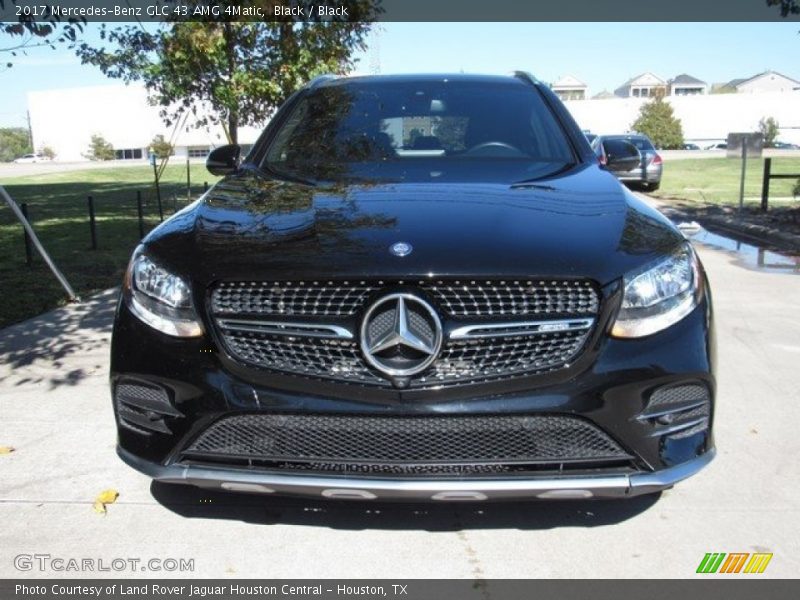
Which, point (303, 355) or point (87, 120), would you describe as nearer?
point (303, 355)

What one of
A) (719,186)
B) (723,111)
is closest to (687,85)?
(723,111)

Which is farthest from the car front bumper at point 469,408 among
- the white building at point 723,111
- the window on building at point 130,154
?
the window on building at point 130,154

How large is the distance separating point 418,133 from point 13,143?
13404cm

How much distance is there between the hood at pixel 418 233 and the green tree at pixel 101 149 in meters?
85.7

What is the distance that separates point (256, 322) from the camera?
2930 millimetres

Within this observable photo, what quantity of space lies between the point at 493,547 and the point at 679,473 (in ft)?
2.50

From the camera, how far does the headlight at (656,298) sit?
291 cm

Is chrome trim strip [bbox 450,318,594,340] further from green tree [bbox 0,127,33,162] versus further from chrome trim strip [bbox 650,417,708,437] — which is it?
green tree [bbox 0,127,33,162]

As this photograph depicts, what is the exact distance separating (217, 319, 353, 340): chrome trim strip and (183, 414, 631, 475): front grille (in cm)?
27

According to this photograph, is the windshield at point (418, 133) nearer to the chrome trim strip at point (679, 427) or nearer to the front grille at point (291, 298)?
the front grille at point (291, 298)

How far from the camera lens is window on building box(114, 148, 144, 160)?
88.1m

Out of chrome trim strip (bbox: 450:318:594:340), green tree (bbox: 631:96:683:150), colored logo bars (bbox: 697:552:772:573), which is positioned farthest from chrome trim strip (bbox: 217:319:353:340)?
green tree (bbox: 631:96:683:150)

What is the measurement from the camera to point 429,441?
112 inches

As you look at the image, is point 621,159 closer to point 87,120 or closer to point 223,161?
point 223,161
